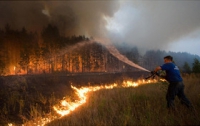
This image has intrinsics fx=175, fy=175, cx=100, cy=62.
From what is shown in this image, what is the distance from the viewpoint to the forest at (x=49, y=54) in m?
53.3

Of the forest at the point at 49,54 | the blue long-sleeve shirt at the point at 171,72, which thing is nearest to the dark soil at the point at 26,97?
the blue long-sleeve shirt at the point at 171,72

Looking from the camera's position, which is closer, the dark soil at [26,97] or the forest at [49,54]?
the dark soil at [26,97]

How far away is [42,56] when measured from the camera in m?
58.4

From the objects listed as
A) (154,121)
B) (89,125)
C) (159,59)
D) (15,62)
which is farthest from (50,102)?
(159,59)

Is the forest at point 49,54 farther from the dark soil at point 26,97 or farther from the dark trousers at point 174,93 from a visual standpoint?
the dark trousers at point 174,93

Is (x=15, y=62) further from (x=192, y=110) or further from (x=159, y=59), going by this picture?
(x=159, y=59)

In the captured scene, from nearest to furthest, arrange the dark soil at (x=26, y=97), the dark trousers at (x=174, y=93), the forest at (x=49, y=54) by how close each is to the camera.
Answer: the dark trousers at (x=174, y=93) < the dark soil at (x=26, y=97) < the forest at (x=49, y=54)

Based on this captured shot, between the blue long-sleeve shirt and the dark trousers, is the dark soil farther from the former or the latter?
the blue long-sleeve shirt

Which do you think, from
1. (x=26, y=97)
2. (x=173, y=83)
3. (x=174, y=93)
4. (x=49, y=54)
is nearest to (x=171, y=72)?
(x=173, y=83)

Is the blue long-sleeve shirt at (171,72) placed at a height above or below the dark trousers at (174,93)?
above

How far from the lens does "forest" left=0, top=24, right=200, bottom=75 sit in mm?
53284

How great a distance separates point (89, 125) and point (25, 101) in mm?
8926

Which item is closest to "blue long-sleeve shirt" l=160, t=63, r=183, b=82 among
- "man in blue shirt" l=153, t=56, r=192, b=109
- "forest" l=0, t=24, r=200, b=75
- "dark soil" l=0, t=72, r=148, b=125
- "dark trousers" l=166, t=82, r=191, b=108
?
"man in blue shirt" l=153, t=56, r=192, b=109

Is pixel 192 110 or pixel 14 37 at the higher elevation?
pixel 14 37
